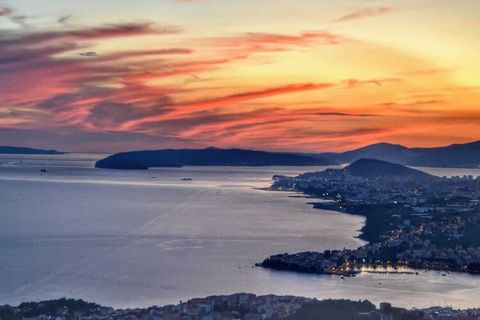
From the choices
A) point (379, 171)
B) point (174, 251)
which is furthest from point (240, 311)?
point (379, 171)

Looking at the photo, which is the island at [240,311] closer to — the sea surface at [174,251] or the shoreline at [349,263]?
the sea surface at [174,251]

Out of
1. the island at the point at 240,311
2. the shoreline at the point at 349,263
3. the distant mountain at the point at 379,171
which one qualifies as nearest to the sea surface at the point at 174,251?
the shoreline at the point at 349,263

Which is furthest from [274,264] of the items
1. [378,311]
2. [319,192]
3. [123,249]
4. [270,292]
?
[319,192]

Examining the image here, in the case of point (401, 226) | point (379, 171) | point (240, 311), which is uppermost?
point (379, 171)

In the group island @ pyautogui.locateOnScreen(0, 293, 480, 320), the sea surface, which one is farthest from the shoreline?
island @ pyautogui.locateOnScreen(0, 293, 480, 320)

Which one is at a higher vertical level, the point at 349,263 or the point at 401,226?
the point at 401,226

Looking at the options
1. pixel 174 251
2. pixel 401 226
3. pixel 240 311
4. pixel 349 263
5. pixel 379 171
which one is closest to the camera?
pixel 240 311

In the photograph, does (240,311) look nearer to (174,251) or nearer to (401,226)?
(174,251)
